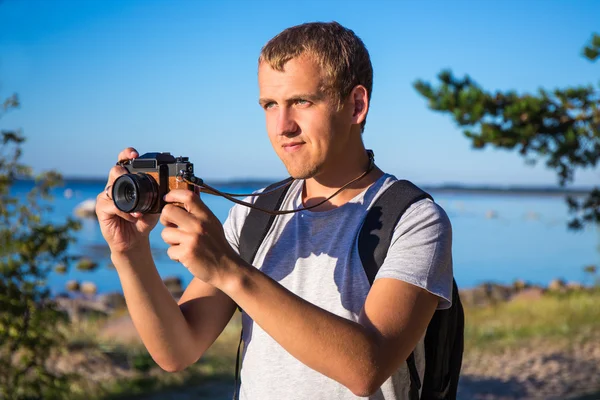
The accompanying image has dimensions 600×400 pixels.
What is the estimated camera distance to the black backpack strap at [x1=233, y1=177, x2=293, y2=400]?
2.09 m

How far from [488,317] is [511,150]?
5.51 metres

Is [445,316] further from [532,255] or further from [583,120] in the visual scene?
[532,255]

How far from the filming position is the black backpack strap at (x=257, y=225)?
2.09m

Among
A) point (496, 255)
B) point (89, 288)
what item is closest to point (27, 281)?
point (89, 288)

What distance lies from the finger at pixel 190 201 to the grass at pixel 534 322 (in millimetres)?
8252

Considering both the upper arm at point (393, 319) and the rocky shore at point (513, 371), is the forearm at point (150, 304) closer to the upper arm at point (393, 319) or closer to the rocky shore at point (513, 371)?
the upper arm at point (393, 319)

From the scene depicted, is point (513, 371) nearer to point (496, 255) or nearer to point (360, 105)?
point (360, 105)

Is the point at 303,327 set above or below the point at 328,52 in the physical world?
below

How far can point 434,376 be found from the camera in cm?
201

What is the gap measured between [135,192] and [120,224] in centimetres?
19

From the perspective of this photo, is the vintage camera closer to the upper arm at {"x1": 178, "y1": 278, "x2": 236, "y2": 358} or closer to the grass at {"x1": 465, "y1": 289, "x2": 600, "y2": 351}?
the upper arm at {"x1": 178, "y1": 278, "x2": 236, "y2": 358}

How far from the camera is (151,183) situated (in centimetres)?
185

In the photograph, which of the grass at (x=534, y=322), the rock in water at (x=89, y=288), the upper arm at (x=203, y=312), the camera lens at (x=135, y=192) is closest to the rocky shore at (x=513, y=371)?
the grass at (x=534, y=322)

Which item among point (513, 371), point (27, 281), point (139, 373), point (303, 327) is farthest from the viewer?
point (513, 371)
